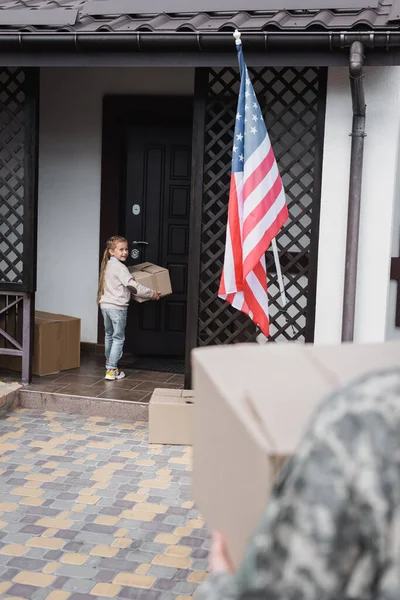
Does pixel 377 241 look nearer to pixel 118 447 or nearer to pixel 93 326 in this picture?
pixel 118 447

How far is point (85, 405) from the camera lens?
7020 mm

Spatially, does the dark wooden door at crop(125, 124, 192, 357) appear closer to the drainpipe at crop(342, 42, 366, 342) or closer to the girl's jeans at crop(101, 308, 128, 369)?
the girl's jeans at crop(101, 308, 128, 369)

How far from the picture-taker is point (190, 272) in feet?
22.1

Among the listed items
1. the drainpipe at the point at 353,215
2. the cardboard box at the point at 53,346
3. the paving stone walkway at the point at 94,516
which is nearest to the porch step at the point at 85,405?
the paving stone walkway at the point at 94,516

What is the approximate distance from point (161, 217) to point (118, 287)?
1.38m

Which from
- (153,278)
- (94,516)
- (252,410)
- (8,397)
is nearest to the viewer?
(252,410)

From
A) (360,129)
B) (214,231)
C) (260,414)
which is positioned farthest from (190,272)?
(260,414)

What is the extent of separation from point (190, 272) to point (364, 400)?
18.6ft

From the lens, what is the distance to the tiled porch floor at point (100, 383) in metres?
7.15

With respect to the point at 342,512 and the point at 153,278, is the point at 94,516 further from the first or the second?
→ the point at 342,512

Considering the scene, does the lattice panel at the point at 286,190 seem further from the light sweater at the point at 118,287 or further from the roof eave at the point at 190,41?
the light sweater at the point at 118,287

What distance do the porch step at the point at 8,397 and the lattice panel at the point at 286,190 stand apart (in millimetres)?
1819

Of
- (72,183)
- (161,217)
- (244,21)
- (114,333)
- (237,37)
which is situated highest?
(244,21)

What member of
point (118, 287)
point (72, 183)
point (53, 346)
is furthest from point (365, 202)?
point (72, 183)
